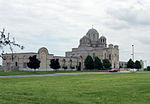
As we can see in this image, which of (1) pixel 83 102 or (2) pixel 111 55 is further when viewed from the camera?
(2) pixel 111 55

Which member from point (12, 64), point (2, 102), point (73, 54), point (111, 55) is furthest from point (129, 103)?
point (73, 54)

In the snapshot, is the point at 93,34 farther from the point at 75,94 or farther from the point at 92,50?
the point at 75,94

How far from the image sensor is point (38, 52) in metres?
A: 93.9

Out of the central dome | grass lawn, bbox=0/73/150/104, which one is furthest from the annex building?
grass lawn, bbox=0/73/150/104

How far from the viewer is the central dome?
130 metres

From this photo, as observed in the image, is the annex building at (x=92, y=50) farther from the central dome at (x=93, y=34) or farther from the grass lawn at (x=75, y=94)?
the grass lawn at (x=75, y=94)

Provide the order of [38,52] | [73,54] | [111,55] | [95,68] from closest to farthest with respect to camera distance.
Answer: [38,52] < [95,68] < [111,55] < [73,54]

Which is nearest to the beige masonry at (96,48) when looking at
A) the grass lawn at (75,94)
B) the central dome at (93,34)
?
the central dome at (93,34)

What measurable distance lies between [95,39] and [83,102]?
121 m

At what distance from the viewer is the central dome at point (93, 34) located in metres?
130

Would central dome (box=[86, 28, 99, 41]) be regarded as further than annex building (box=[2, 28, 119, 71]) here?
Yes

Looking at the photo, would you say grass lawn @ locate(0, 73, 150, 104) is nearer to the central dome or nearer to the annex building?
the annex building

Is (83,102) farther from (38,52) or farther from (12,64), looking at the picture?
(12,64)

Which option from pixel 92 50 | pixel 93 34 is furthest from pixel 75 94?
pixel 93 34
